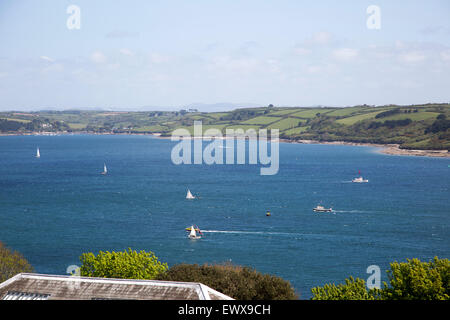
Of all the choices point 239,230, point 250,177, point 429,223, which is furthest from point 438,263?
point 250,177

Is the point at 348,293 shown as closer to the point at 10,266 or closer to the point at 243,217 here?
the point at 10,266

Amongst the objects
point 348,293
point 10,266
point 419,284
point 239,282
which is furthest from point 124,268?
point 419,284

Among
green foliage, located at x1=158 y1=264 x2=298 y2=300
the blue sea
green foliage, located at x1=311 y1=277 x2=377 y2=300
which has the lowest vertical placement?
the blue sea

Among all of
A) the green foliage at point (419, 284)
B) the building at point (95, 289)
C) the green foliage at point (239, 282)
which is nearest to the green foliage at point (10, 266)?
the green foliage at point (239, 282)

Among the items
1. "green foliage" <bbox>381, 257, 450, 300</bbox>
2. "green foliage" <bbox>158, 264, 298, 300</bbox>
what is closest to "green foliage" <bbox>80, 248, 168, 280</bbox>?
"green foliage" <bbox>158, 264, 298, 300</bbox>

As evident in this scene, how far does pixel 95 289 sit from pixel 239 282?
1089 centimetres

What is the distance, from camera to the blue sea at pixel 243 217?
60.2m

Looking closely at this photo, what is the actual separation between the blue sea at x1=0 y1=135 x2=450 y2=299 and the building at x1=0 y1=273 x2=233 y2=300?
25.6 m

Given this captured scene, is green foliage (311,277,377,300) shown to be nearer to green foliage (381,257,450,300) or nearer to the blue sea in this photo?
green foliage (381,257,450,300)

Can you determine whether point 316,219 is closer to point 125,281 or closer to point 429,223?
point 429,223

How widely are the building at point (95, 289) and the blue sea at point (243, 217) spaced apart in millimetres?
25599

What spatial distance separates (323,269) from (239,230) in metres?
20.2

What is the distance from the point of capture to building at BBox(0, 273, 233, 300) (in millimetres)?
23281

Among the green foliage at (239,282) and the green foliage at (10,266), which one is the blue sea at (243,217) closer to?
the green foliage at (10,266)
